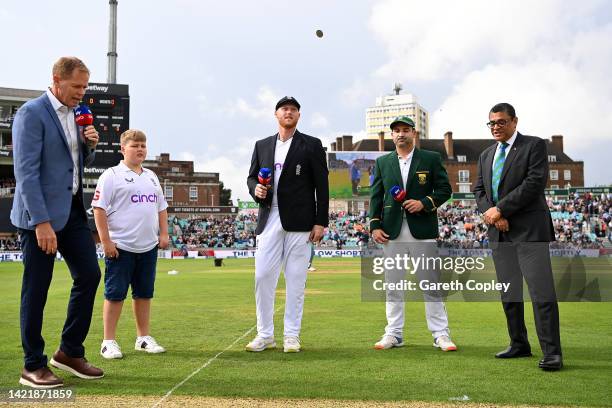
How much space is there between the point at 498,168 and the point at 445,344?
6.33 ft

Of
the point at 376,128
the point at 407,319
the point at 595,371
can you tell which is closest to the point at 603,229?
the point at 407,319

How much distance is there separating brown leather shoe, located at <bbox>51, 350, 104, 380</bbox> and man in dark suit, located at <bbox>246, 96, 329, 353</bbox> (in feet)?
6.39

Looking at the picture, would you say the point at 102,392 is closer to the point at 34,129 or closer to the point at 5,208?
the point at 34,129

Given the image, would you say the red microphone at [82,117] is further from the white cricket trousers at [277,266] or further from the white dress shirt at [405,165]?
the white dress shirt at [405,165]

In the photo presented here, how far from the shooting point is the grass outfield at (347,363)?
15.5ft

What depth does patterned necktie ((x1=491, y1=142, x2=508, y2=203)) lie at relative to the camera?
6.43m

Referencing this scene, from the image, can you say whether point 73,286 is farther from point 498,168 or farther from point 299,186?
point 498,168

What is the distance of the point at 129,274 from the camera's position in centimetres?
655

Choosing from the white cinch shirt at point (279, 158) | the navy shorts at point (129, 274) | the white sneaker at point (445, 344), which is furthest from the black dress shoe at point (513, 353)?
the navy shorts at point (129, 274)

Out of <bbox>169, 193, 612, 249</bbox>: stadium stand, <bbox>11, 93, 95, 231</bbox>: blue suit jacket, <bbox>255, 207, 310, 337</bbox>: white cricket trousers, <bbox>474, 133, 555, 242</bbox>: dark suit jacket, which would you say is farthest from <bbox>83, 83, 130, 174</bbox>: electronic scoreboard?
<bbox>474, 133, 555, 242</bbox>: dark suit jacket

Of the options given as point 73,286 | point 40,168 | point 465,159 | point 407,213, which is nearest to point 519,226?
point 407,213

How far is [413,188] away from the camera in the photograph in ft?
23.1

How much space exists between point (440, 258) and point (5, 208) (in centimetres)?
4970

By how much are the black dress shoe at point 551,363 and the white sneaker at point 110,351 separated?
4040 millimetres
